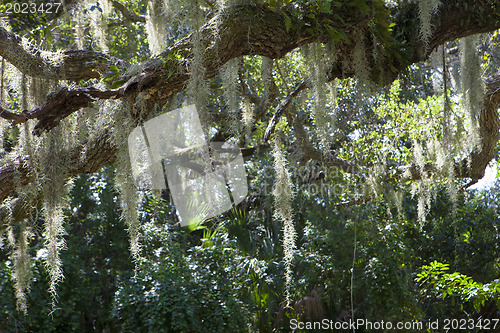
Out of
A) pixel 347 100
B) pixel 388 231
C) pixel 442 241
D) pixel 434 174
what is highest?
pixel 347 100

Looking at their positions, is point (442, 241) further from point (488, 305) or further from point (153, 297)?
point (153, 297)

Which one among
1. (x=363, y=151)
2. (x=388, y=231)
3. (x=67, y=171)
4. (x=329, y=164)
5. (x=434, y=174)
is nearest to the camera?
(x=67, y=171)

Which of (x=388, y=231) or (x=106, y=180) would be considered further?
(x=106, y=180)

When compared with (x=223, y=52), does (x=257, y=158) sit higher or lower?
lower

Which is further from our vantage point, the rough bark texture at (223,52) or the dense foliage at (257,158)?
the dense foliage at (257,158)

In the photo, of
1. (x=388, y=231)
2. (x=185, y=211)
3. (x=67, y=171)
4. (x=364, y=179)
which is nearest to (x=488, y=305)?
(x=388, y=231)

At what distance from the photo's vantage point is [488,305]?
6.55m

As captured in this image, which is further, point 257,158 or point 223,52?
point 257,158

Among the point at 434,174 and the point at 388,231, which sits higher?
the point at 434,174

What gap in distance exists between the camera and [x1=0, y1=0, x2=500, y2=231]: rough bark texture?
2.31 m

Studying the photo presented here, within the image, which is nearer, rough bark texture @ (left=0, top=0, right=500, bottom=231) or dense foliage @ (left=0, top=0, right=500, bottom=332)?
rough bark texture @ (left=0, top=0, right=500, bottom=231)

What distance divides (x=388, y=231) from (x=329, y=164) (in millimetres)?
1514

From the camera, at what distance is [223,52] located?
2373mm

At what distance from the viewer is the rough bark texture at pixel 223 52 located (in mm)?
2307
